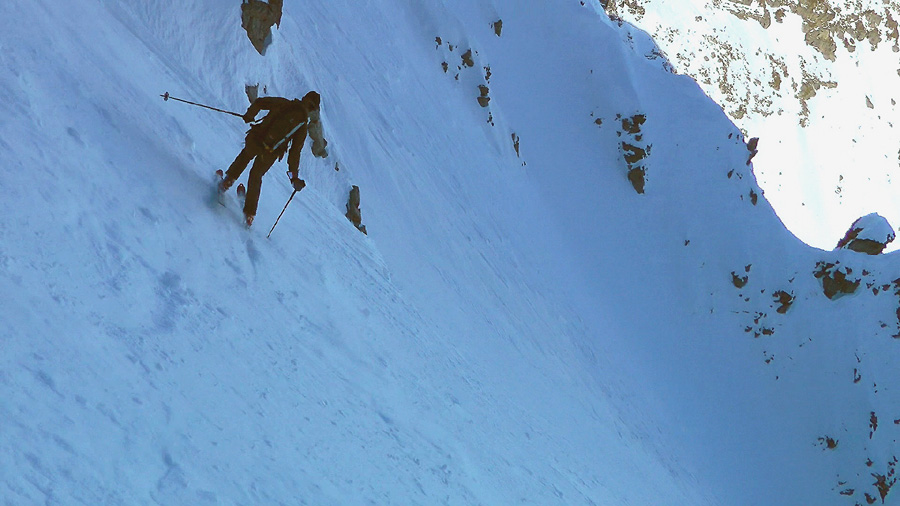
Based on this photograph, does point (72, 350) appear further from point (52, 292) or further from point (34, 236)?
point (34, 236)

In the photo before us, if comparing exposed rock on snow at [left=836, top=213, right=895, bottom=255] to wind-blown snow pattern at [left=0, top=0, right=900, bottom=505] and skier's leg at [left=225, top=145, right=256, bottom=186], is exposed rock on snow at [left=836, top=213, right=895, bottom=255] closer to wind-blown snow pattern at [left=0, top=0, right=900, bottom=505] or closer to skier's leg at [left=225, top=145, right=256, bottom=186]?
wind-blown snow pattern at [left=0, top=0, right=900, bottom=505]

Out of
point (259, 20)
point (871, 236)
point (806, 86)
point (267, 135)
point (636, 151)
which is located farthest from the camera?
point (806, 86)

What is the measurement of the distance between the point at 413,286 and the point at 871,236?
1034 inches

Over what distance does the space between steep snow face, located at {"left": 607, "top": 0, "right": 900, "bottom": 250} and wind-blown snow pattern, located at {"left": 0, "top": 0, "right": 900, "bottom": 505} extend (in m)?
15.5

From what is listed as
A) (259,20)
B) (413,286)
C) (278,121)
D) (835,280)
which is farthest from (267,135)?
(835,280)

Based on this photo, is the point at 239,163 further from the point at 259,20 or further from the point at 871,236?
the point at 871,236

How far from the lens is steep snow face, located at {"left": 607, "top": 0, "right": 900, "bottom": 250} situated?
48.8m

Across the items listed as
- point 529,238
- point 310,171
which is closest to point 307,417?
point 310,171

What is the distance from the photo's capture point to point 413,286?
1363cm

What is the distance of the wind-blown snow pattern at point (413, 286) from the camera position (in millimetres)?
5113

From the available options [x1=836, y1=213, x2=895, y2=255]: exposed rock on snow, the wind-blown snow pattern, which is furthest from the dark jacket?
[x1=836, y1=213, x2=895, y2=255]: exposed rock on snow

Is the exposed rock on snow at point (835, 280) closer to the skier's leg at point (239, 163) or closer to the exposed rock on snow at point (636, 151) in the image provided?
the exposed rock on snow at point (636, 151)

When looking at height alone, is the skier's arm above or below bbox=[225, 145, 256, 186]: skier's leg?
above

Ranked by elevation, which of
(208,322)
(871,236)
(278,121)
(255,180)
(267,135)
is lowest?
(208,322)
